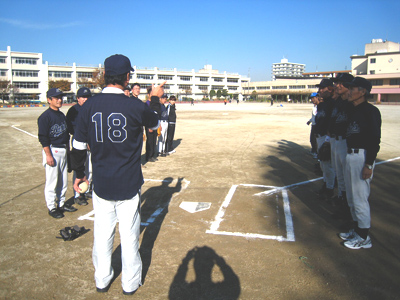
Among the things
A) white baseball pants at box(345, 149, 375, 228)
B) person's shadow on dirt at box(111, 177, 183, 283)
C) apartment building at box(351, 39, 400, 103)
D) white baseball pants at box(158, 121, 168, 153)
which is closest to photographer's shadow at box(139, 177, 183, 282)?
person's shadow on dirt at box(111, 177, 183, 283)

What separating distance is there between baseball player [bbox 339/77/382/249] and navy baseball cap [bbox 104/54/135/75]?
3.22 m

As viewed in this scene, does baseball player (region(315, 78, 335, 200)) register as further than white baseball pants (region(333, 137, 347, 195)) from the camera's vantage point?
Yes

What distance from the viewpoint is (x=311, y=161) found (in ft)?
31.1

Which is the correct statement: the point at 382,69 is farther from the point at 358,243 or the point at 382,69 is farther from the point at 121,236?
the point at 121,236

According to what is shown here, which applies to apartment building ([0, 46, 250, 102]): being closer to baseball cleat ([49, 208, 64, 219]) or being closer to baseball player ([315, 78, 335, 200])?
baseball cleat ([49, 208, 64, 219])

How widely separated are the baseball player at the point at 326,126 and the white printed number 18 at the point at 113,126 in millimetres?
4460

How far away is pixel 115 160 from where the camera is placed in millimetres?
2904

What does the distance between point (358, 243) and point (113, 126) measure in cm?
376

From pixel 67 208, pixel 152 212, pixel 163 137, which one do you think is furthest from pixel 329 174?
pixel 163 137

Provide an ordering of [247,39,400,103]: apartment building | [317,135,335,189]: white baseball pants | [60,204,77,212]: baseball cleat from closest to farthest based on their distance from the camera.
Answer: [60,204,77,212]: baseball cleat
[317,135,335,189]: white baseball pants
[247,39,400,103]: apartment building

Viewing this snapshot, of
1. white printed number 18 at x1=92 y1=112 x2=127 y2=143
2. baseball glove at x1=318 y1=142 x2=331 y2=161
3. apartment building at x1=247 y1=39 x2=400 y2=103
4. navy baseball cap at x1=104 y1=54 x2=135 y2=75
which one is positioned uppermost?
apartment building at x1=247 y1=39 x2=400 y2=103

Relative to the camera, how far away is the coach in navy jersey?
2.83 metres

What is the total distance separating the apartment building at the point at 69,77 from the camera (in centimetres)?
8200

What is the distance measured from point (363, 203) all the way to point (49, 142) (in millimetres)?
5136
